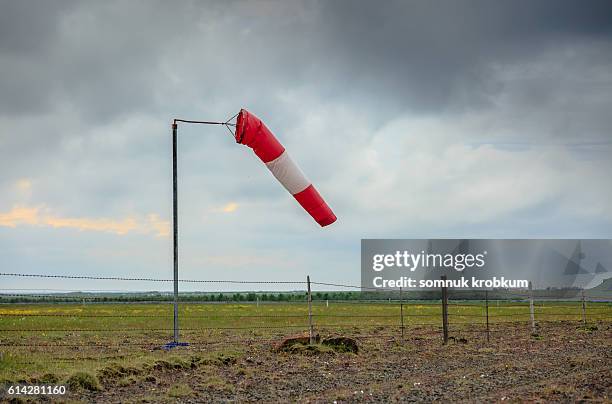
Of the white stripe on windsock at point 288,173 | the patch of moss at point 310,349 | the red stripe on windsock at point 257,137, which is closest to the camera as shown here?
the red stripe on windsock at point 257,137

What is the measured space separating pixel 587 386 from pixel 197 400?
5.93 meters

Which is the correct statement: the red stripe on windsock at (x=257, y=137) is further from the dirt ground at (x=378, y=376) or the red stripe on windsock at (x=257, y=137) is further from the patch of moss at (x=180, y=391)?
the patch of moss at (x=180, y=391)

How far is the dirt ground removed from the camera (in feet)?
33.4

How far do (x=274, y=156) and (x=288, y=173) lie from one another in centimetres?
48

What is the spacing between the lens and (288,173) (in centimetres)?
1490

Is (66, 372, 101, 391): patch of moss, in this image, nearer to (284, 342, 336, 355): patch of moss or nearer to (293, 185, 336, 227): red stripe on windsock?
(284, 342, 336, 355): patch of moss

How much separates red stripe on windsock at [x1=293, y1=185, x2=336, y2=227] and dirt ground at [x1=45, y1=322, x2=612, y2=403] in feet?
9.79

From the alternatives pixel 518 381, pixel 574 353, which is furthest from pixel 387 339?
pixel 518 381

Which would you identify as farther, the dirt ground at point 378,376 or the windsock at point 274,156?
the windsock at point 274,156

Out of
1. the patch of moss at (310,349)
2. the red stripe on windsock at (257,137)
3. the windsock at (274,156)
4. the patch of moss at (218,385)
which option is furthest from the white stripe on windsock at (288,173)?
the patch of moss at (218,385)

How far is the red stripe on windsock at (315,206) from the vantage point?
1530 cm

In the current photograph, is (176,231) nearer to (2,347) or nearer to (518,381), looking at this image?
(2,347)

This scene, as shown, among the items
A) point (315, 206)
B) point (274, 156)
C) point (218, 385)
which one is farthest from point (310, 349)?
point (218, 385)

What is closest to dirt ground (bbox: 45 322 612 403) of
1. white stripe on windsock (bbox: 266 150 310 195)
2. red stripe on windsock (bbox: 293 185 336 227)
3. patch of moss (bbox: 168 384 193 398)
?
patch of moss (bbox: 168 384 193 398)
